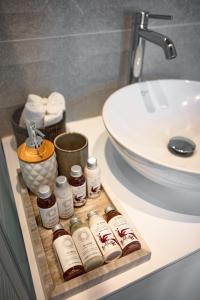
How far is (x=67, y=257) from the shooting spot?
458 millimetres

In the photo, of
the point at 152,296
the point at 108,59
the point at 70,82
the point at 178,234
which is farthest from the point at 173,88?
the point at 152,296

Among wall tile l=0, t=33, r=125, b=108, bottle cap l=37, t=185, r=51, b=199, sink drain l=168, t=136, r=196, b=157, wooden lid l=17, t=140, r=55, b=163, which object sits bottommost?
sink drain l=168, t=136, r=196, b=157

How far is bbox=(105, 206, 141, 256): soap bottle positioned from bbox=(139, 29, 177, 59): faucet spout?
39cm

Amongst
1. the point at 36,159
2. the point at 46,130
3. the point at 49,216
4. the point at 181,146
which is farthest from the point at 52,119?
the point at 181,146

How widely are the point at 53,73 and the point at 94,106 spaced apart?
188 mm

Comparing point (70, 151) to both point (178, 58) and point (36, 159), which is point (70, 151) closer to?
point (36, 159)

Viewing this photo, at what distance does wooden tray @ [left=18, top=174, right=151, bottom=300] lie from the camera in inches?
17.4

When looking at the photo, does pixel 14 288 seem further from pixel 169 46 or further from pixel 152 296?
pixel 169 46

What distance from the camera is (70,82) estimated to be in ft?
2.56

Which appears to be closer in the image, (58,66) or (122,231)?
(122,231)

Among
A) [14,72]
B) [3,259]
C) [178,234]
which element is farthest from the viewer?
[14,72]

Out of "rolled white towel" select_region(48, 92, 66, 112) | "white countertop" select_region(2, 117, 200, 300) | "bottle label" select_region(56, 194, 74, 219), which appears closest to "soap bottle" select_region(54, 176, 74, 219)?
"bottle label" select_region(56, 194, 74, 219)

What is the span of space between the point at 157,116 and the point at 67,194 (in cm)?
42

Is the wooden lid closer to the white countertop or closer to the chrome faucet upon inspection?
the white countertop
